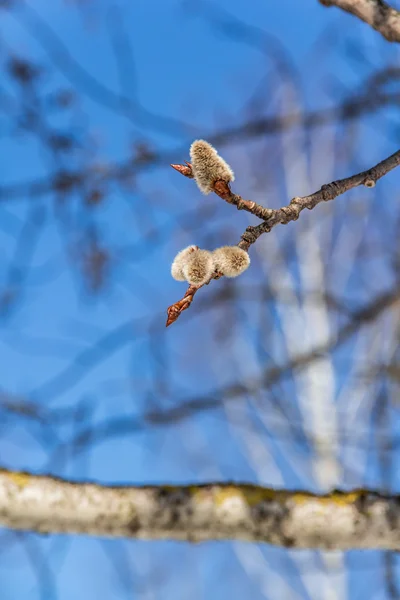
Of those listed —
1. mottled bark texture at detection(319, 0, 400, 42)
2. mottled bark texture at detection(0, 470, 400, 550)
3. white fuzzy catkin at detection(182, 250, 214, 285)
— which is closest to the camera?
white fuzzy catkin at detection(182, 250, 214, 285)

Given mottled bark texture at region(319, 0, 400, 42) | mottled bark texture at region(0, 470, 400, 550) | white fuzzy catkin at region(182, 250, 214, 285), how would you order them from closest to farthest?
white fuzzy catkin at region(182, 250, 214, 285), mottled bark texture at region(0, 470, 400, 550), mottled bark texture at region(319, 0, 400, 42)

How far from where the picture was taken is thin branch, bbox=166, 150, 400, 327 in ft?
3.97

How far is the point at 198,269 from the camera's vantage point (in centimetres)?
120

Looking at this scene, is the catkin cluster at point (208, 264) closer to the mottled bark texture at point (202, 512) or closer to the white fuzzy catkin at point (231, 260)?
the white fuzzy catkin at point (231, 260)

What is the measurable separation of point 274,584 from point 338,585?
→ 145 centimetres

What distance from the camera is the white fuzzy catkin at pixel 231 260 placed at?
3.99 feet

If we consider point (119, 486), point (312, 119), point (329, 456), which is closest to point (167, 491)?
point (119, 486)

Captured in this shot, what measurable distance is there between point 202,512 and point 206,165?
3.12ft

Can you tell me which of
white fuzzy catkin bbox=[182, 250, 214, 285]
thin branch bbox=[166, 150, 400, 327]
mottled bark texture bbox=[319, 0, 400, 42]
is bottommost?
white fuzzy catkin bbox=[182, 250, 214, 285]

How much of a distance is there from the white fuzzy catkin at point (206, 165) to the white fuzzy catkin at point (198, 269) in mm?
172

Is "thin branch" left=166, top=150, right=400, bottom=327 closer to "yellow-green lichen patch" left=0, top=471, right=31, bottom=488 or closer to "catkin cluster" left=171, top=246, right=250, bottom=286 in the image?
"catkin cluster" left=171, top=246, right=250, bottom=286

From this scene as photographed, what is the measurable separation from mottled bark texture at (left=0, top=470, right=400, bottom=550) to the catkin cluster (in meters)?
0.71

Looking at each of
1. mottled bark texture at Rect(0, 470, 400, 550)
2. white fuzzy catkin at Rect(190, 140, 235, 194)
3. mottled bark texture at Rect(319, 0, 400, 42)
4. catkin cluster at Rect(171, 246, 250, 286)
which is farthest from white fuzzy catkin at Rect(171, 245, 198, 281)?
mottled bark texture at Rect(319, 0, 400, 42)

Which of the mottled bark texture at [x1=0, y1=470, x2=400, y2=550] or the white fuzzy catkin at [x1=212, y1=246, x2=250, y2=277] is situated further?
the mottled bark texture at [x1=0, y1=470, x2=400, y2=550]
